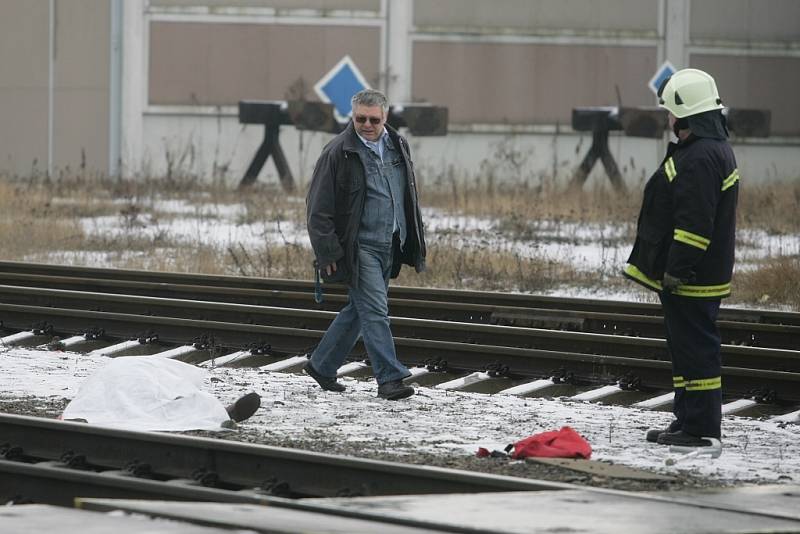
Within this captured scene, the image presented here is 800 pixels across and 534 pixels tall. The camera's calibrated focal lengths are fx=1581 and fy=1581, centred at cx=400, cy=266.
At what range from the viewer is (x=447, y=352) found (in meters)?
10.9

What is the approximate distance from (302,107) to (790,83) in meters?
13.5

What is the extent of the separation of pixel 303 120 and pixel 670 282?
21.5m

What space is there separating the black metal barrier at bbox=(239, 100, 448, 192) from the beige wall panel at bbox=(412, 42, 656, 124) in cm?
495

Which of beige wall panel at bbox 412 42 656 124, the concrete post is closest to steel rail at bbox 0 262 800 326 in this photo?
the concrete post

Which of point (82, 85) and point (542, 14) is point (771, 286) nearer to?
point (542, 14)

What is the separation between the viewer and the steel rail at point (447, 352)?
32.2 feet

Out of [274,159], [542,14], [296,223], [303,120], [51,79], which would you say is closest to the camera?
[296,223]

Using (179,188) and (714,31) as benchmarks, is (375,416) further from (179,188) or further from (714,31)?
(714,31)

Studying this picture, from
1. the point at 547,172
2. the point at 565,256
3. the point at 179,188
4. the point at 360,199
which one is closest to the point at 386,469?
the point at 360,199

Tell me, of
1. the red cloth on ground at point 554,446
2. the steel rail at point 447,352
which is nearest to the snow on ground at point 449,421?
the red cloth on ground at point 554,446

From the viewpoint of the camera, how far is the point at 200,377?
8727 millimetres

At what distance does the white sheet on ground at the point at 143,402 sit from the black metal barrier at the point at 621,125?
19180mm

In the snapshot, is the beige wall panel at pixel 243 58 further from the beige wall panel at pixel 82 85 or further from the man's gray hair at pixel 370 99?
the man's gray hair at pixel 370 99

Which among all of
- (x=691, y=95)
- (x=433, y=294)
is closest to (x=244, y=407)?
(x=691, y=95)
